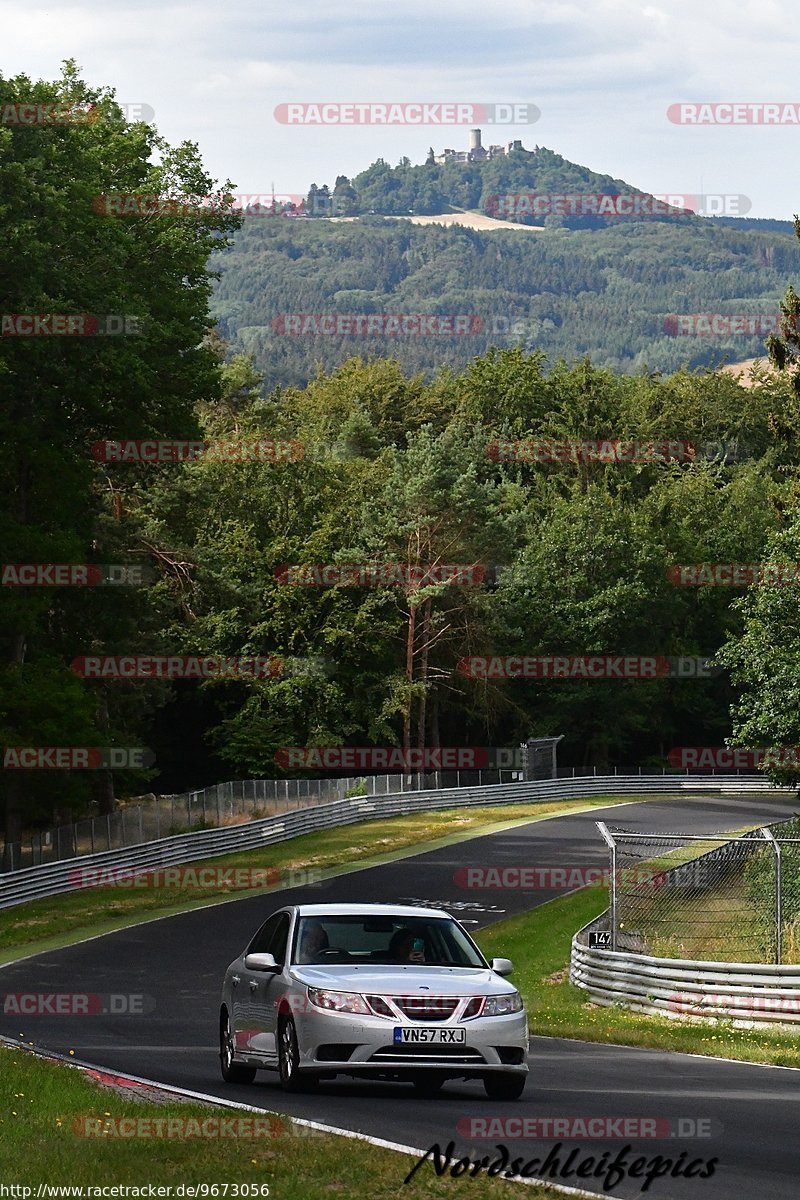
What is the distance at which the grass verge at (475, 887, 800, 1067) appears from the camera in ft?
61.1

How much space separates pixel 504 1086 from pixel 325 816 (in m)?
46.9

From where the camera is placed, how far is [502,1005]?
13.2 metres

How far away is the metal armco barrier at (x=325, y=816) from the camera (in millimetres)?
43469

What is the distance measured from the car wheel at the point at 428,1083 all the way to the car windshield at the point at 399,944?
0.95 metres

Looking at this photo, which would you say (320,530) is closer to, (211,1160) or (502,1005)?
(502,1005)

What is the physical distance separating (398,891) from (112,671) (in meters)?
13.7

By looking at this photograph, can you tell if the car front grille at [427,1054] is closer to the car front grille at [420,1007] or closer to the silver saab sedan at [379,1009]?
the silver saab sedan at [379,1009]

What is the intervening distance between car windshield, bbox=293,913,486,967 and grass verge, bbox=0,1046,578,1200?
2.19 m

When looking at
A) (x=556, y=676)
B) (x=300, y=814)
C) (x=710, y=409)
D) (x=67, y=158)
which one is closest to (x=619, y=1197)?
(x=67, y=158)

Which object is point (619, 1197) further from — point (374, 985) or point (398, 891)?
point (398, 891)

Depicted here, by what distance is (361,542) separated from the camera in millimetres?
79062

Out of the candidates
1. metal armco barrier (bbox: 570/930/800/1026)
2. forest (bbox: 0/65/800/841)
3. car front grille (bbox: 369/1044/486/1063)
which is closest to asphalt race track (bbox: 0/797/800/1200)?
car front grille (bbox: 369/1044/486/1063)

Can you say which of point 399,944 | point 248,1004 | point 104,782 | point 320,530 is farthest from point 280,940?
point 320,530

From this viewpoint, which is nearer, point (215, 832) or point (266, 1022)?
point (266, 1022)
